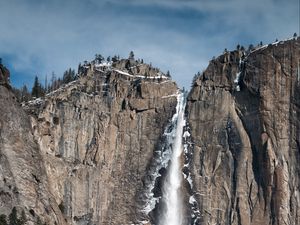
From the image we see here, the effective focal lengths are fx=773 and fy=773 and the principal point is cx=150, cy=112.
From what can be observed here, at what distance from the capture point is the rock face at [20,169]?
305 feet

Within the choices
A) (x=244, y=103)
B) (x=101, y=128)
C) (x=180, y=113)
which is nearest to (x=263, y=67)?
(x=244, y=103)

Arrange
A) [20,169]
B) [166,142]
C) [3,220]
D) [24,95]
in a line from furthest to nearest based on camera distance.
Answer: [24,95]
[166,142]
[20,169]
[3,220]

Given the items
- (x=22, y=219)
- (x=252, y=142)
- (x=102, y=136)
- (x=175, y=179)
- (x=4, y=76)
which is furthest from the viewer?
(x=175, y=179)

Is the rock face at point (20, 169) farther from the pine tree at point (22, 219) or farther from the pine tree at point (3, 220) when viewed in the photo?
the pine tree at point (3, 220)

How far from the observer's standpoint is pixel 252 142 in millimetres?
107188

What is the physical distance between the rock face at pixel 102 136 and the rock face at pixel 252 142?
7613 mm

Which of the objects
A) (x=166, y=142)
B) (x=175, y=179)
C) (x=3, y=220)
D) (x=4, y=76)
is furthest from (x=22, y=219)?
(x=166, y=142)

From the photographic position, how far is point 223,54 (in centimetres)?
A: 11369

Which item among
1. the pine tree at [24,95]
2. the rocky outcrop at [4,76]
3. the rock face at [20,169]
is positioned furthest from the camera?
the pine tree at [24,95]

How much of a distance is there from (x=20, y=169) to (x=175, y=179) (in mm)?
24580

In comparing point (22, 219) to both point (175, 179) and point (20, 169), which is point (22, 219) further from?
point (175, 179)

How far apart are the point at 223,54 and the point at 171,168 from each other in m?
18.4

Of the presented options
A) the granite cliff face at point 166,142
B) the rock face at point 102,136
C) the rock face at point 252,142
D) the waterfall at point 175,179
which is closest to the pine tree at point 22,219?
the granite cliff face at point 166,142

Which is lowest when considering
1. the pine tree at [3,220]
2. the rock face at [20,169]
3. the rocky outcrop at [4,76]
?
the pine tree at [3,220]
